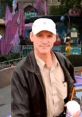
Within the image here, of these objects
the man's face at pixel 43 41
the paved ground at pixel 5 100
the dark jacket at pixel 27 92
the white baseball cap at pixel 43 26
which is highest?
the white baseball cap at pixel 43 26

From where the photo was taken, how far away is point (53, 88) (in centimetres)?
299

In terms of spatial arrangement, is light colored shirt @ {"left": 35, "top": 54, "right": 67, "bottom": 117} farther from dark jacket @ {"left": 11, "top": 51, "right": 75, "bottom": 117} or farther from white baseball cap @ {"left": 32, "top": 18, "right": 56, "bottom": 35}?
white baseball cap @ {"left": 32, "top": 18, "right": 56, "bottom": 35}

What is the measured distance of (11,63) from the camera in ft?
56.5

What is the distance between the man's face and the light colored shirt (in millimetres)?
74

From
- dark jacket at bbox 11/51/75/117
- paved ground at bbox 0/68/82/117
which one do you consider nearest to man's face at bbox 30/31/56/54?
dark jacket at bbox 11/51/75/117

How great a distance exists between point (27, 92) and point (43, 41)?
1.10 feet

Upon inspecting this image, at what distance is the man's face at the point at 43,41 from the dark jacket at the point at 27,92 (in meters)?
0.11

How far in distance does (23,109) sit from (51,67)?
345mm

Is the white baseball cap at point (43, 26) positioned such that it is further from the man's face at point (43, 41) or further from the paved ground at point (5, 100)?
the paved ground at point (5, 100)

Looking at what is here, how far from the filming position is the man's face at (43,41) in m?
2.96

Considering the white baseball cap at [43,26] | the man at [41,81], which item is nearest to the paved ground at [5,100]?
the man at [41,81]

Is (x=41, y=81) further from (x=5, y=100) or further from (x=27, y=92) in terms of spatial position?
(x=5, y=100)

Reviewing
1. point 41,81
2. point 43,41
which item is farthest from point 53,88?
point 43,41

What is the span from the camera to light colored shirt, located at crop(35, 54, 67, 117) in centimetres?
296
